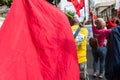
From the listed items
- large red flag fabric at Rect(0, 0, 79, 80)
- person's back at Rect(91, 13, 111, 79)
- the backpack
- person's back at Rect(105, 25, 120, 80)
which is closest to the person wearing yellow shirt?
person's back at Rect(91, 13, 111, 79)

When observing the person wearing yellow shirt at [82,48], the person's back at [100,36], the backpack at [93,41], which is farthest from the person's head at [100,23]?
the person wearing yellow shirt at [82,48]

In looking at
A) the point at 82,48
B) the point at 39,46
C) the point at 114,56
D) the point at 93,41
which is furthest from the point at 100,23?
the point at 39,46

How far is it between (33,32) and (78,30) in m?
2.91

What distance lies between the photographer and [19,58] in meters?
4.02

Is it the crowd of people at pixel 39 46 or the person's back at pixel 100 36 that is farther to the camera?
the person's back at pixel 100 36

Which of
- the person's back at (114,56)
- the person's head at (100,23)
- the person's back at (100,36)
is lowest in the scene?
the person's back at (100,36)

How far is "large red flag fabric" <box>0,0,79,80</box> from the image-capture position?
13.0 ft

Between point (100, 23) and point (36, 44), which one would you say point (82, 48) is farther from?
point (36, 44)

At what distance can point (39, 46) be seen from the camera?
4.27 meters

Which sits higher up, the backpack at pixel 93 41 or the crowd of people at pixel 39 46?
the crowd of people at pixel 39 46

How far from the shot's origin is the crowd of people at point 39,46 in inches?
156

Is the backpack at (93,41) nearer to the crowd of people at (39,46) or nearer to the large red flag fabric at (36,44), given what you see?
the crowd of people at (39,46)

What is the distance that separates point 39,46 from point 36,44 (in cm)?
4

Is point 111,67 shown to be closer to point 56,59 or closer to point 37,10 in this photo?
point 56,59
